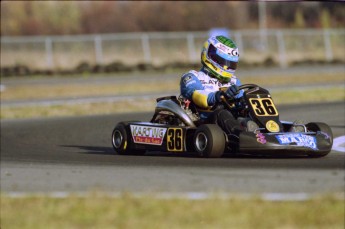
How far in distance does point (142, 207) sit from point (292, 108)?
1024 cm

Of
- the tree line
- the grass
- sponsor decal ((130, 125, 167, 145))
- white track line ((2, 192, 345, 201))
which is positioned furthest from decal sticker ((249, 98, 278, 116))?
the tree line

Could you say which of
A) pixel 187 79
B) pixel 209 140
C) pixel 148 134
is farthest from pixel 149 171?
pixel 187 79

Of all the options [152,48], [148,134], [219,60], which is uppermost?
[219,60]

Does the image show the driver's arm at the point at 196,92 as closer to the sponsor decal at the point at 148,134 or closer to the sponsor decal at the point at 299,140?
the sponsor decal at the point at 148,134

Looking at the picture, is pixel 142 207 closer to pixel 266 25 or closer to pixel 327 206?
pixel 327 206

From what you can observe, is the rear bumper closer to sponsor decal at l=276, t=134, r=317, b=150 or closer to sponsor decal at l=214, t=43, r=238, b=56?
sponsor decal at l=276, t=134, r=317, b=150

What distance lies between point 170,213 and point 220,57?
4.17m

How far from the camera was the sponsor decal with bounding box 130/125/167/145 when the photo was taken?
9.77 m

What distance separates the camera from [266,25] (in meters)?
48.1

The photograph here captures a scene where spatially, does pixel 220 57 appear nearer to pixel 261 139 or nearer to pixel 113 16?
pixel 261 139

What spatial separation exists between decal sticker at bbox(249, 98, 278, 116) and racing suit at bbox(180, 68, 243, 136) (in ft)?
0.77

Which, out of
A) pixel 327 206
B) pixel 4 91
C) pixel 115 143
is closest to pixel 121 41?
pixel 4 91

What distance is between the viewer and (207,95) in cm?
960

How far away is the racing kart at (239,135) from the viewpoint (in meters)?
8.76
